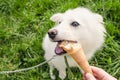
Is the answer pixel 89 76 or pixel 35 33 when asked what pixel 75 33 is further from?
pixel 35 33

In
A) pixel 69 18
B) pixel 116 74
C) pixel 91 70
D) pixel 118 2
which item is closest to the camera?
pixel 91 70

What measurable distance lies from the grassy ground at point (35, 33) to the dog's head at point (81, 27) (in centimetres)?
40

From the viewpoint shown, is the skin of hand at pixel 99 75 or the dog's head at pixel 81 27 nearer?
the skin of hand at pixel 99 75

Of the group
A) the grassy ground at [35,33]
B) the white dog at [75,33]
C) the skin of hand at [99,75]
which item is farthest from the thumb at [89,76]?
the grassy ground at [35,33]

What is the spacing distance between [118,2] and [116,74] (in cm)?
87

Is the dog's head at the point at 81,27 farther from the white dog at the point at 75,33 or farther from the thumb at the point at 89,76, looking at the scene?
the thumb at the point at 89,76

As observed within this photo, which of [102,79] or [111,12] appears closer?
[102,79]

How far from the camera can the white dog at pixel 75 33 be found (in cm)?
247

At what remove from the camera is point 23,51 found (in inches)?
127

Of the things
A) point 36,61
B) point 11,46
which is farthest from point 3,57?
point 36,61

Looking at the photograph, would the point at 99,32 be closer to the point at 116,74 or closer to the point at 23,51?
the point at 116,74

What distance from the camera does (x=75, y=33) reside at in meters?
2.60

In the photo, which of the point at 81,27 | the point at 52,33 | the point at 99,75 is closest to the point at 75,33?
the point at 81,27

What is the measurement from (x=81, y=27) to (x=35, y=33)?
868mm
